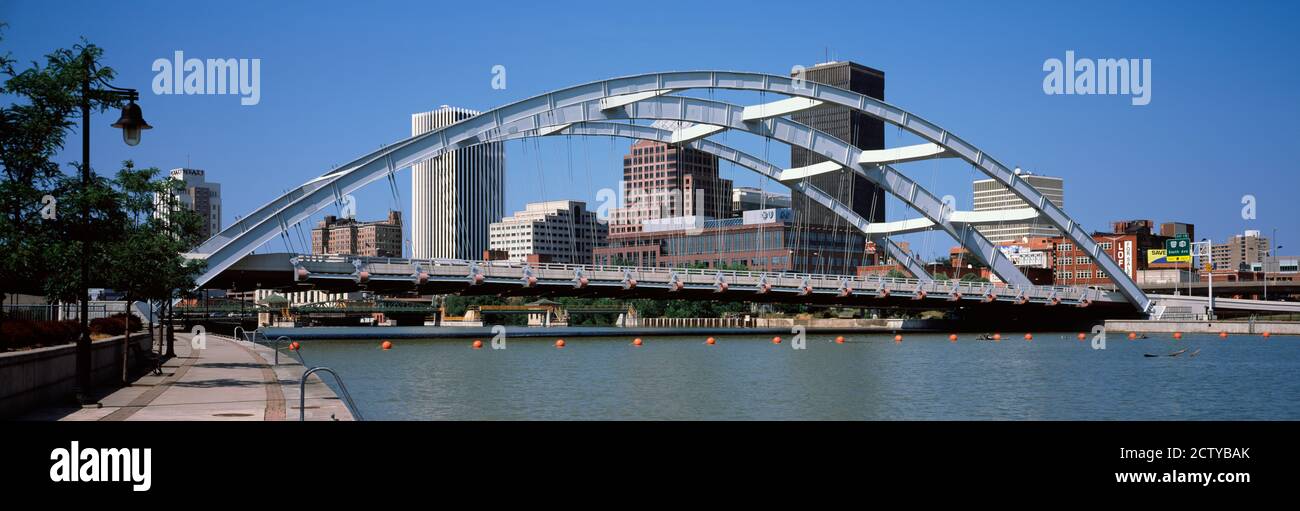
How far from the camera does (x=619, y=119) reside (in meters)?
70.5

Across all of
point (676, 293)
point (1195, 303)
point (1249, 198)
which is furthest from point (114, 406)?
point (1195, 303)

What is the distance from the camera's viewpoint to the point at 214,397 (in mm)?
24797

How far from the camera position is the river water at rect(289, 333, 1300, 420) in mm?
31578

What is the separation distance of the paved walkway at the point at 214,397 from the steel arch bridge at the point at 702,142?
26245mm

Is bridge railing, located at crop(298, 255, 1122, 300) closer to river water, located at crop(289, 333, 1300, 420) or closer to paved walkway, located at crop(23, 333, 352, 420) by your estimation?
river water, located at crop(289, 333, 1300, 420)

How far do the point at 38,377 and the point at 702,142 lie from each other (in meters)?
65.1

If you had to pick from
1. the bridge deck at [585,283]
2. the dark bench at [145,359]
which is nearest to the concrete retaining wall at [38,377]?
the dark bench at [145,359]

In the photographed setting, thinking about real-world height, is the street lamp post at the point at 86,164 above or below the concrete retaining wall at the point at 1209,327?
above

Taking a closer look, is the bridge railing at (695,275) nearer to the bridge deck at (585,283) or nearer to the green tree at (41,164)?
the bridge deck at (585,283)

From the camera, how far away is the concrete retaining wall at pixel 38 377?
1947 centimetres

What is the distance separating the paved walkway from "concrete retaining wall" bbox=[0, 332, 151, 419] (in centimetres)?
37

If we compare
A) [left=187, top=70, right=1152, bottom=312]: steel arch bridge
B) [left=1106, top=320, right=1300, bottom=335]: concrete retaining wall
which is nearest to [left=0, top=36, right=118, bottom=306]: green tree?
[left=187, top=70, right=1152, bottom=312]: steel arch bridge
